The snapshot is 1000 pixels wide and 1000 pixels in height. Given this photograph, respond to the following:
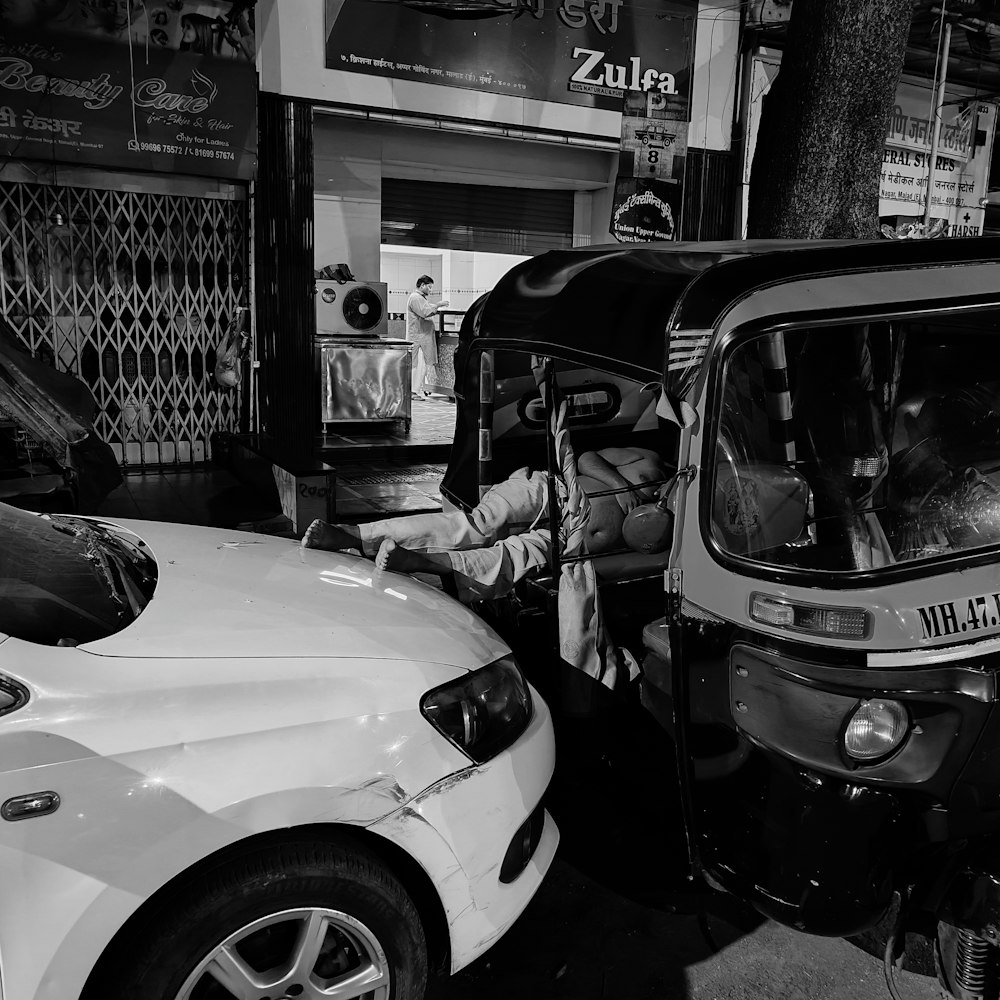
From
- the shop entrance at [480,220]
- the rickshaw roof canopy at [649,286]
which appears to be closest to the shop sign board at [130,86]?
the shop entrance at [480,220]

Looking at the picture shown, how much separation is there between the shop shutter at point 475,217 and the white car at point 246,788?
1041 cm

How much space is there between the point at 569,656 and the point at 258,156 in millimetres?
7674

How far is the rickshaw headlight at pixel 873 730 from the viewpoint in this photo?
2232mm

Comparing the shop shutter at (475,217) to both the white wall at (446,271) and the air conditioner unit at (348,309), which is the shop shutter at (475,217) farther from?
the air conditioner unit at (348,309)

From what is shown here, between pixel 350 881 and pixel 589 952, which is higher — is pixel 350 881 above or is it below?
above

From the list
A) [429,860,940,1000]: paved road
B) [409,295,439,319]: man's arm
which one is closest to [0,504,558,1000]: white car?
[429,860,940,1000]: paved road

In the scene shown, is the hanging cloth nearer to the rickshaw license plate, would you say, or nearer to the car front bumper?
the car front bumper

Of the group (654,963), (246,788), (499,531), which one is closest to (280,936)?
(246,788)

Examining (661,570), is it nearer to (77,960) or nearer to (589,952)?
(589,952)

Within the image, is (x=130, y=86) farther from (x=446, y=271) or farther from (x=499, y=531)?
(x=446, y=271)

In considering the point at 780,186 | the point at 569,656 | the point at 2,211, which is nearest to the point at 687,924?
the point at 569,656

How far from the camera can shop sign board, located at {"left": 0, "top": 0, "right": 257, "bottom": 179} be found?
319 inches

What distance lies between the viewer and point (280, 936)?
6.65 ft

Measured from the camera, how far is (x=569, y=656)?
3273 mm
